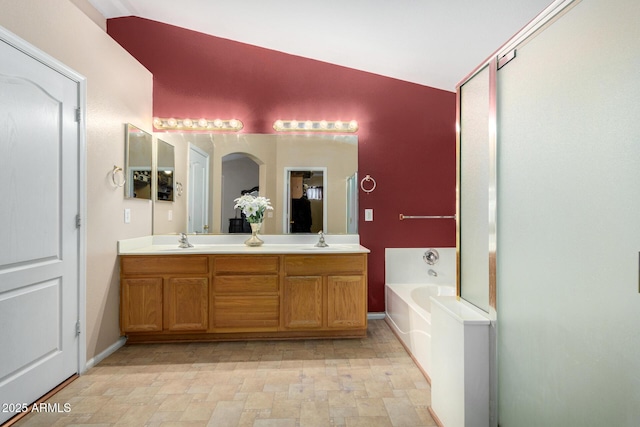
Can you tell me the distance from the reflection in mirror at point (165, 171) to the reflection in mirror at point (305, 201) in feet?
3.63

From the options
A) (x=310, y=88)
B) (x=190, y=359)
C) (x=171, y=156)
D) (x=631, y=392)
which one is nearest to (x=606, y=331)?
(x=631, y=392)

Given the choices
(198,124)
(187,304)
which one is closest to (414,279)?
(187,304)

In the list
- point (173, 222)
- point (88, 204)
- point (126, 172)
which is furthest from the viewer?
point (173, 222)

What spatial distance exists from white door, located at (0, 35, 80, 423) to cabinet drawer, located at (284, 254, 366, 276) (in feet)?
4.88

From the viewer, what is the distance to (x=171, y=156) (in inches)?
125

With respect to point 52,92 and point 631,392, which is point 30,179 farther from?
point 631,392

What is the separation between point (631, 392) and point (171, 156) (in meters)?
3.40

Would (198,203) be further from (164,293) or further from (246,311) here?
(246,311)

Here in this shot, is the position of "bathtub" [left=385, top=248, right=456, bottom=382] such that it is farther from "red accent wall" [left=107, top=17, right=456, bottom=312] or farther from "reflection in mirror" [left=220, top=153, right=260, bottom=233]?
"reflection in mirror" [left=220, top=153, right=260, bottom=233]

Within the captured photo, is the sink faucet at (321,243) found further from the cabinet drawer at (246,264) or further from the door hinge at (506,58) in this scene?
the door hinge at (506,58)

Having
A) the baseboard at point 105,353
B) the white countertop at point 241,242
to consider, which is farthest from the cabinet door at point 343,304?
the baseboard at point 105,353

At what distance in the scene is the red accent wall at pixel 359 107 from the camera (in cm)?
317

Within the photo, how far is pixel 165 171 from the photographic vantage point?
10.3 feet

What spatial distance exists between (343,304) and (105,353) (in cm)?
185
